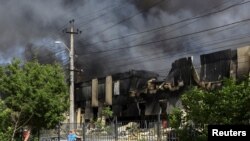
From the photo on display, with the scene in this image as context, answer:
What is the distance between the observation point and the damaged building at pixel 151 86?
142 feet

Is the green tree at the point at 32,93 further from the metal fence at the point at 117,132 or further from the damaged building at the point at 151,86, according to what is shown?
the damaged building at the point at 151,86

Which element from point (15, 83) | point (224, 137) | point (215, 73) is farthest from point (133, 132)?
point (215, 73)

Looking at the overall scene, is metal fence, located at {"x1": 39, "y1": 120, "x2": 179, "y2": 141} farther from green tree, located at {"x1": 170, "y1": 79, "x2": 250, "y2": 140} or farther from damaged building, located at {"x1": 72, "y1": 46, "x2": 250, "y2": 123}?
damaged building, located at {"x1": 72, "y1": 46, "x2": 250, "y2": 123}

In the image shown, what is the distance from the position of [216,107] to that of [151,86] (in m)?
38.9

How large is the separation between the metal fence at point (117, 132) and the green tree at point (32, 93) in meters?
1.82

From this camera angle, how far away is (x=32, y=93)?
2578cm

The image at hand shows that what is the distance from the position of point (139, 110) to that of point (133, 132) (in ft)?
102

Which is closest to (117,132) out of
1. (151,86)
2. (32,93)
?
(32,93)

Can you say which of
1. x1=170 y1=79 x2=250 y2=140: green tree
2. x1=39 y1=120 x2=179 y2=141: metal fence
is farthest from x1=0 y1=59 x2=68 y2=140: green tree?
x1=170 y1=79 x2=250 y2=140: green tree

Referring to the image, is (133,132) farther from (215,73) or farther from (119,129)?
(215,73)

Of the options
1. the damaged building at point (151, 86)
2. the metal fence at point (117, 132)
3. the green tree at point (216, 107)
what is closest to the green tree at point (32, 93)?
the metal fence at point (117, 132)

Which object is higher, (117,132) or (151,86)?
(151,86)

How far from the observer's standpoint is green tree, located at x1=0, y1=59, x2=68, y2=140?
25844 millimetres

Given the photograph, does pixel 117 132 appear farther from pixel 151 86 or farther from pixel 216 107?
pixel 151 86
